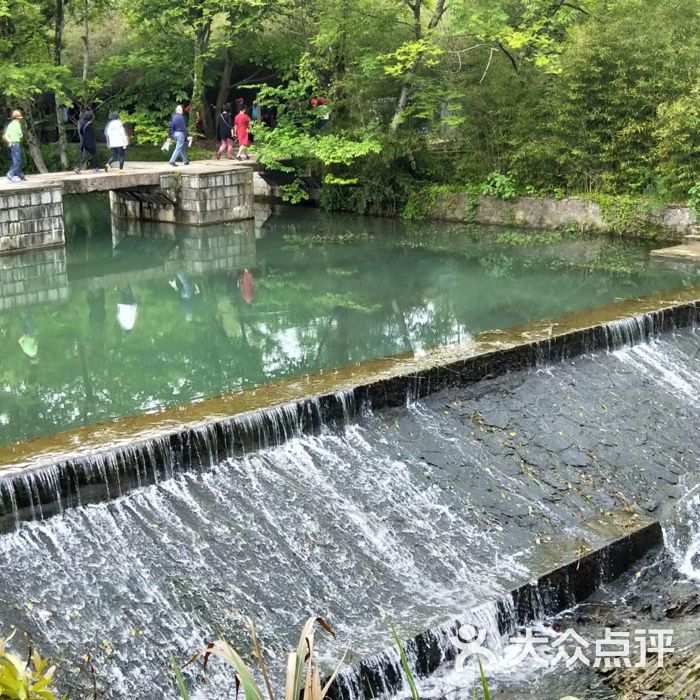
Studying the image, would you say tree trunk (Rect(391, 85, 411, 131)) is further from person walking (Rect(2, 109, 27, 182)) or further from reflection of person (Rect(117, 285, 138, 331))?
reflection of person (Rect(117, 285, 138, 331))

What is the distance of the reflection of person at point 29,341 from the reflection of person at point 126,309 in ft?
3.66

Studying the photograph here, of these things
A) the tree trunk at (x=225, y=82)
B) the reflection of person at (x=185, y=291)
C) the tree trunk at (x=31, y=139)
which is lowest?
the reflection of person at (x=185, y=291)

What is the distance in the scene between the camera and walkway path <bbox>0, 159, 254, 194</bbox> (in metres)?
17.1

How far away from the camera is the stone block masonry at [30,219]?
16.4 meters

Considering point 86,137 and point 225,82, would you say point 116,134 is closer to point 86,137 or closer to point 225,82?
point 86,137

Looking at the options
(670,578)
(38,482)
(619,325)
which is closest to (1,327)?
(38,482)

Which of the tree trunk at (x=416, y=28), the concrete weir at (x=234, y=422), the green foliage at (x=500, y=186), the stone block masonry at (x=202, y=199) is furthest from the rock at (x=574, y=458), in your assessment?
the stone block masonry at (x=202, y=199)

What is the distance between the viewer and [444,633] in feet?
20.9

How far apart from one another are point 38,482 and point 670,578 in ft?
15.9

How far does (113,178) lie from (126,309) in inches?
235

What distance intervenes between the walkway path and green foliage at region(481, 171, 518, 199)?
5293mm

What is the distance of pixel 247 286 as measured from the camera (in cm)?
1450

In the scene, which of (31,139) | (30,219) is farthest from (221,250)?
(31,139)

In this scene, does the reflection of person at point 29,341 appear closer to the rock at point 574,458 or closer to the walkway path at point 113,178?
the walkway path at point 113,178
